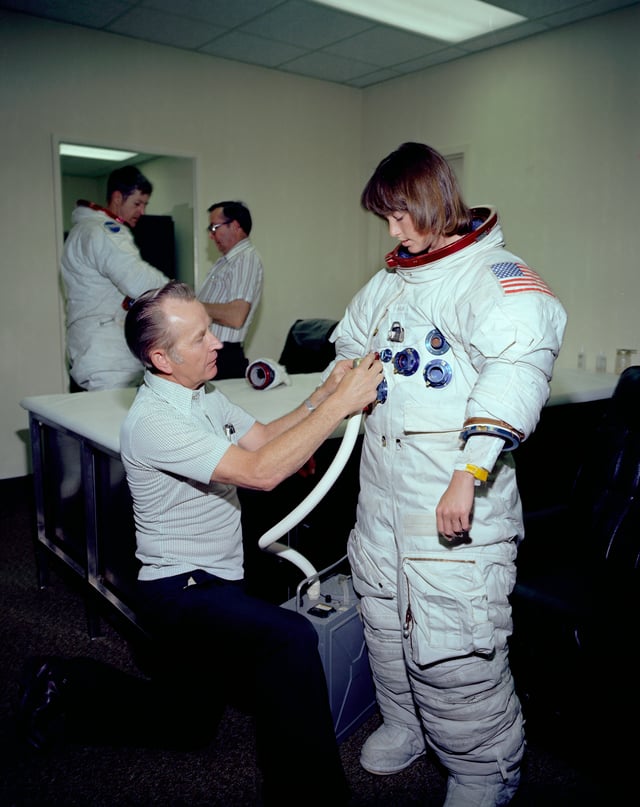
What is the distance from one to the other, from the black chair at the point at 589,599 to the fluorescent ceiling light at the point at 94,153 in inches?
142

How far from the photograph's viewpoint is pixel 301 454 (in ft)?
4.82

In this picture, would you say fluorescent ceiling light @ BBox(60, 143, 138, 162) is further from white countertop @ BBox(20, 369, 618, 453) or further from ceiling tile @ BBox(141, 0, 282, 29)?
white countertop @ BBox(20, 369, 618, 453)

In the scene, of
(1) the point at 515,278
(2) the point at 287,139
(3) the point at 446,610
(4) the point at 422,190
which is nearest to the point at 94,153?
(2) the point at 287,139

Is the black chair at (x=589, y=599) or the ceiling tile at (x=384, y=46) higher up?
the ceiling tile at (x=384, y=46)

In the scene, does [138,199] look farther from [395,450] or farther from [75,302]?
[395,450]

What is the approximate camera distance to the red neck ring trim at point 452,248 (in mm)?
1391

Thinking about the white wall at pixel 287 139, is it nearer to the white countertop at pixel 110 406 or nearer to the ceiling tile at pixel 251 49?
the ceiling tile at pixel 251 49

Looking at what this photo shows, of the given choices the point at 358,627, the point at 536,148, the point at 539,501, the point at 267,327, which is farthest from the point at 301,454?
the point at 267,327

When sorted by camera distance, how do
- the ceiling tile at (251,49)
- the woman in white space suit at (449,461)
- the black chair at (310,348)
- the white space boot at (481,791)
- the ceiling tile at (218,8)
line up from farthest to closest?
the ceiling tile at (251,49) < the black chair at (310,348) < the ceiling tile at (218,8) < the white space boot at (481,791) < the woman in white space suit at (449,461)

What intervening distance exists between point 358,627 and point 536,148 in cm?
350

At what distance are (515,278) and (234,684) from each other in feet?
3.47

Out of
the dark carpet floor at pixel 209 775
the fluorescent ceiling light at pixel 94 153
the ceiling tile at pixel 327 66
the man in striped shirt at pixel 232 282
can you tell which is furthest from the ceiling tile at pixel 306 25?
the dark carpet floor at pixel 209 775

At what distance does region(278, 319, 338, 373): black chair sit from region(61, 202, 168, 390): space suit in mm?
1046

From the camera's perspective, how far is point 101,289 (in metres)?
3.04
